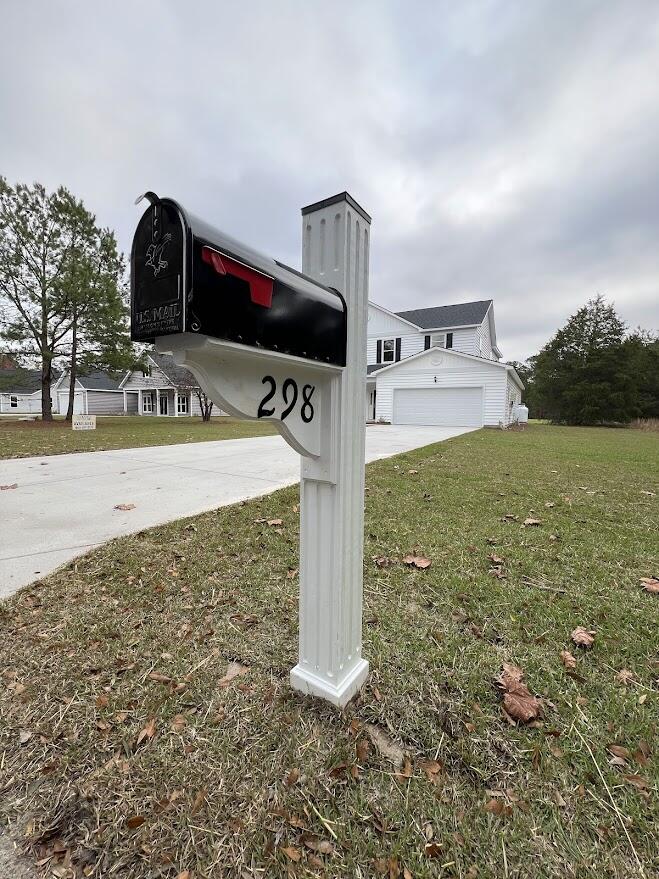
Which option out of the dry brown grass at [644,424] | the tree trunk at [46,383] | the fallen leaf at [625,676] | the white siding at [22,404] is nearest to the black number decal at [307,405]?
the fallen leaf at [625,676]

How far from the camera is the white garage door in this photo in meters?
18.8

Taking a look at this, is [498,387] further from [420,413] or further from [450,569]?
[450,569]

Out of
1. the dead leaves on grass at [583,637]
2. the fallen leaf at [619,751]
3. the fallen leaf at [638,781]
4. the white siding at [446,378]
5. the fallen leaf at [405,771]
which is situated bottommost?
the fallen leaf at [405,771]

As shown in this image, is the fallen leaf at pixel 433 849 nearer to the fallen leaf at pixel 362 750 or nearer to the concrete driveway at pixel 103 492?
the fallen leaf at pixel 362 750

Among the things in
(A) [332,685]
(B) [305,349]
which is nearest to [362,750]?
(A) [332,685]

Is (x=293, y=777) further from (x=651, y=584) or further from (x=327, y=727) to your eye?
(x=651, y=584)

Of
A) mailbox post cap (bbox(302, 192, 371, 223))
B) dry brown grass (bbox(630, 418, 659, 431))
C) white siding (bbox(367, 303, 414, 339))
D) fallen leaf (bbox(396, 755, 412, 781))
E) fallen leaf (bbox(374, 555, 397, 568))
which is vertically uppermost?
white siding (bbox(367, 303, 414, 339))

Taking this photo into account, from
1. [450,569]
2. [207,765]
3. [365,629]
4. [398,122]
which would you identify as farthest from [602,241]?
[207,765]

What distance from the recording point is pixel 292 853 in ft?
3.21

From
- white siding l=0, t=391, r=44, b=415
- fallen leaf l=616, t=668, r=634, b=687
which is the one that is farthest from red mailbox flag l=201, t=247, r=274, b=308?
white siding l=0, t=391, r=44, b=415

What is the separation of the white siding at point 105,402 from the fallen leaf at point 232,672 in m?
35.9

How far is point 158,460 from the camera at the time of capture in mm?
6875

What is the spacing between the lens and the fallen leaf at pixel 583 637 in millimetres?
1821

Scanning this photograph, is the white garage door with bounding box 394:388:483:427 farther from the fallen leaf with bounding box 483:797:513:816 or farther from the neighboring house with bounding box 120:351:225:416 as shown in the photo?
the fallen leaf with bounding box 483:797:513:816
